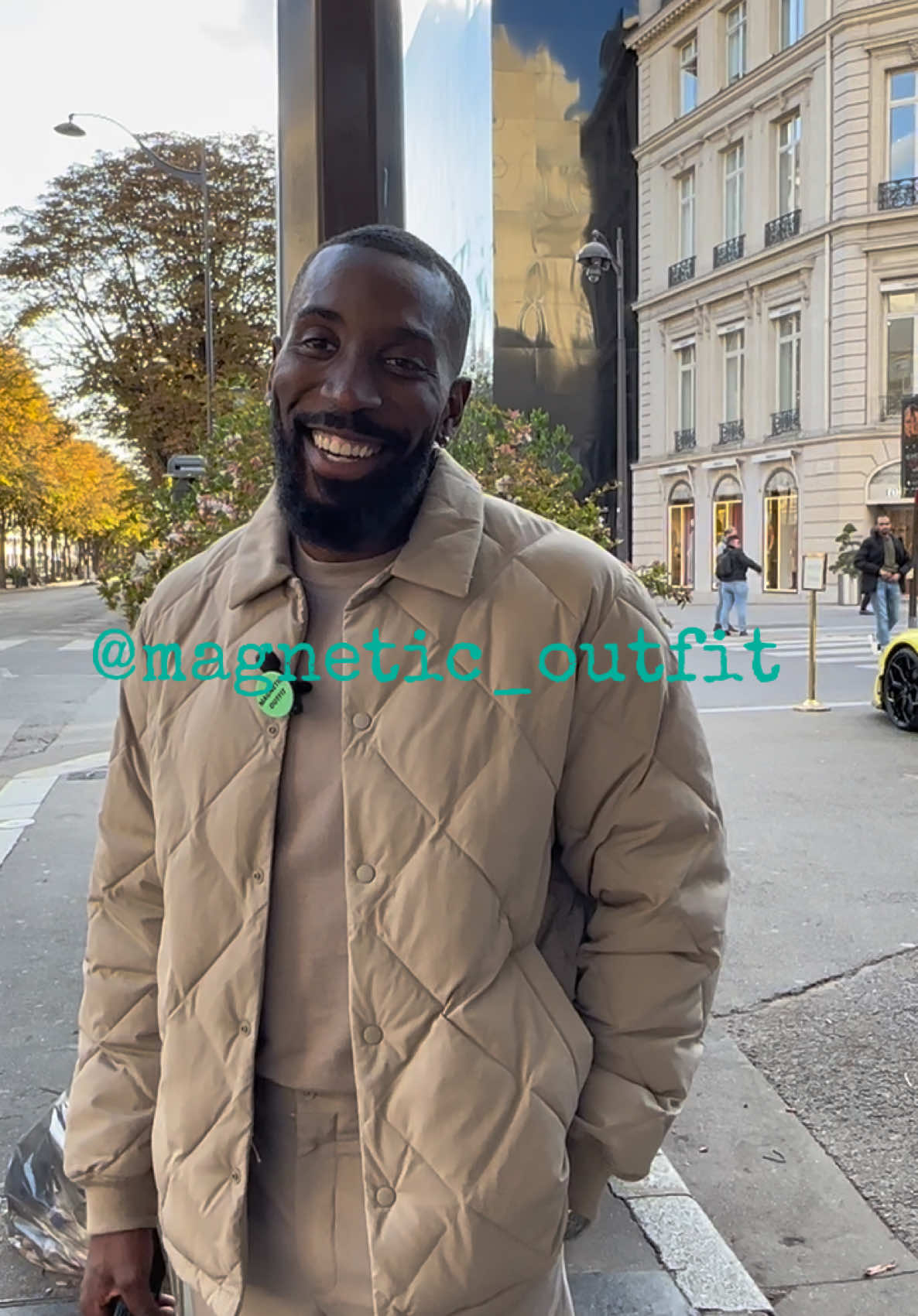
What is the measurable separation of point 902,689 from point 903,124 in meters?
23.4

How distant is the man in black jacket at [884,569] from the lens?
52.1ft

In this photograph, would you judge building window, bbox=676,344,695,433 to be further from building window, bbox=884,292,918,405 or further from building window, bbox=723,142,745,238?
building window, bbox=884,292,918,405

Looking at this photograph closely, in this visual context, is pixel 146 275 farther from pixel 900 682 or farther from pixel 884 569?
pixel 900 682

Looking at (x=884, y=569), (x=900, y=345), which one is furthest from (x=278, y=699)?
(x=900, y=345)

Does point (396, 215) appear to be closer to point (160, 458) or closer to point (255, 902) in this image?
point (255, 902)

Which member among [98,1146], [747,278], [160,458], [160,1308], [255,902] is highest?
[747,278]

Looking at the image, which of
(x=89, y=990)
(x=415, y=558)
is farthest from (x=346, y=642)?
(x=89, y=990)

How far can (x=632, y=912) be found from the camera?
1417mm

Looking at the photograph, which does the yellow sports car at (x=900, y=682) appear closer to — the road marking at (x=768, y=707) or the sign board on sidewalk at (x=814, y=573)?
the road marking at (x=768, y=707)

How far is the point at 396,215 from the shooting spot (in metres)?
3.36

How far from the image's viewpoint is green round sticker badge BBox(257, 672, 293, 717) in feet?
4.52

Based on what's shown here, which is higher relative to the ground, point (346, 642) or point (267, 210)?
point (267, 210)

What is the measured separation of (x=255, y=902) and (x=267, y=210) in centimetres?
2925

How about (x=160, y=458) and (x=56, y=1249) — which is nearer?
(x=56, y=1249)
